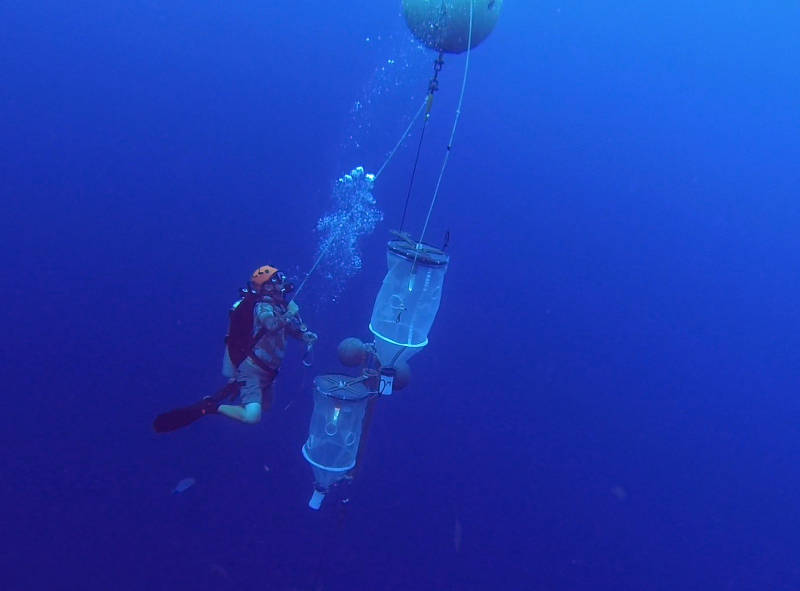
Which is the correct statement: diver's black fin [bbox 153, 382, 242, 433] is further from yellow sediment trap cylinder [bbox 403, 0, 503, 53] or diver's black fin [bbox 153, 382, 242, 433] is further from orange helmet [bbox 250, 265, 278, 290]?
yellow sediment trap cylinder [bbox 403, 0, 503, 53]

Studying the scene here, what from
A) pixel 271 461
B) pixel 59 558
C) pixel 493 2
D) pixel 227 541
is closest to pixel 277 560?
pixel 227 541

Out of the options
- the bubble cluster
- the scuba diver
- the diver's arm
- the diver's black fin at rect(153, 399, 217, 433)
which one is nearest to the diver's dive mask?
the scuba diver

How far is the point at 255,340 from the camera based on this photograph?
452cm

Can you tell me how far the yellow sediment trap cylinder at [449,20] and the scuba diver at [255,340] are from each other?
7.68 ft

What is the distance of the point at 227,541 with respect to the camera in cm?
884

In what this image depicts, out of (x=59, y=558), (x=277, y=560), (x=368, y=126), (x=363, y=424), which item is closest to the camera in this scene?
(x=363, y=424)

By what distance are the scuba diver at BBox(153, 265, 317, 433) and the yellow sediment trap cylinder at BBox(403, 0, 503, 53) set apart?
2.34 m

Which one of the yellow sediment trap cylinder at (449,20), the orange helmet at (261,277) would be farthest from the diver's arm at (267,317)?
the yellow sediment trap cylinder at (449,20)

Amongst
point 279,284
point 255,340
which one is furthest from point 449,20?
point 255,340

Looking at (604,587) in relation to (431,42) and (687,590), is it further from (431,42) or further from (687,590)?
(431,42)

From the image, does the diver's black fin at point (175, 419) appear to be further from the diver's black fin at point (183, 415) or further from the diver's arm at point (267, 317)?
the diver's arm at point (267, 317)

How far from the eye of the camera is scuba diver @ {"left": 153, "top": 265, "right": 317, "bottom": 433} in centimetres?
445

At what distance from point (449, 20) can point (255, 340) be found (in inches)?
120

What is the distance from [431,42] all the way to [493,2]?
0.56 metres
